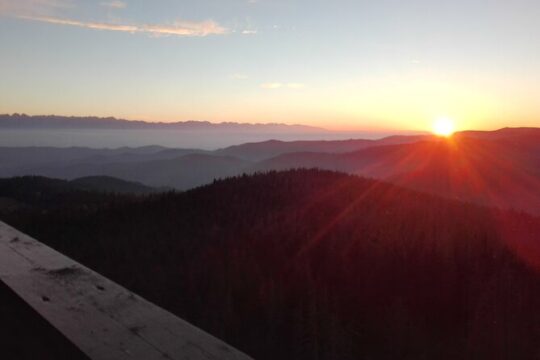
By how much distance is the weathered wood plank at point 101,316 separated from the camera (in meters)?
1.49

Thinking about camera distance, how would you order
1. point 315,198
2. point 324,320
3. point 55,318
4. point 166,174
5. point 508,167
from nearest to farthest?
point 55,318 → point 324,320 → point 315,198 → point 508,167 → point 166,174

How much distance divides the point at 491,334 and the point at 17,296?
190 inches

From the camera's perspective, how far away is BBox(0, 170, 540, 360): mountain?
5039 millimetres

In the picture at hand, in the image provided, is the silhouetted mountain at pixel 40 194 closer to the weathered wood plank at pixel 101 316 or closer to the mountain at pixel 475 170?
the mountain at pixel 475 170

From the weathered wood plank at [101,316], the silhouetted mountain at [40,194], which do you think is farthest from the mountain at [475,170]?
the weathered wood plank at [101,316]

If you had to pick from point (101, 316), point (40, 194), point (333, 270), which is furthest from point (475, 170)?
point (101, 316)

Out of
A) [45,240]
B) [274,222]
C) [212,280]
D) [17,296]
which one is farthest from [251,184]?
[17,296]

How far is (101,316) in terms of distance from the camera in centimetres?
175

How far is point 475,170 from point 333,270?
74.4 meters

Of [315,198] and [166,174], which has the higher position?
[315,198]

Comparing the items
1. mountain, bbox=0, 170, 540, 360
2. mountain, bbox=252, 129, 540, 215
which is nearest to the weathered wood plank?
mountain, bbox=0, 170, 540, 360

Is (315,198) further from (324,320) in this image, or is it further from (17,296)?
(17,296)

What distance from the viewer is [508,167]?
259 feet

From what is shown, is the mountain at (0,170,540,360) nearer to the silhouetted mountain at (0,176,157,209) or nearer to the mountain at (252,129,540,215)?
the mountain at (252,129,540,215)
